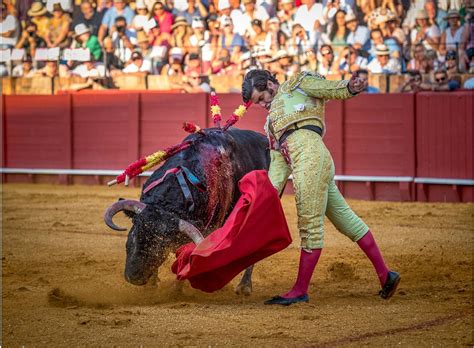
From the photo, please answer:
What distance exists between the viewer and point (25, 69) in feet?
44.3

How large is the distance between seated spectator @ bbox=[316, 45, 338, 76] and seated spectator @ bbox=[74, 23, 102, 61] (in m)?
3.39

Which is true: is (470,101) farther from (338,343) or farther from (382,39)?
(338,343)

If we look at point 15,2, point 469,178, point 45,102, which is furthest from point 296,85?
point 15,2

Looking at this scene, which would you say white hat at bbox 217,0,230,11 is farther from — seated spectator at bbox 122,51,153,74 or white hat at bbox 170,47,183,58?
seated spectator at bbox 122,51,153,74

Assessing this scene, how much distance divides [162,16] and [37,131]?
2.28m

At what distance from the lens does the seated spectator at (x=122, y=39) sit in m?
12.4

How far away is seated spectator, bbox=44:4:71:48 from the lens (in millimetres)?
13203

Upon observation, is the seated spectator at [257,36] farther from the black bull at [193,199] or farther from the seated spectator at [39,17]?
the black bull at [193,199]

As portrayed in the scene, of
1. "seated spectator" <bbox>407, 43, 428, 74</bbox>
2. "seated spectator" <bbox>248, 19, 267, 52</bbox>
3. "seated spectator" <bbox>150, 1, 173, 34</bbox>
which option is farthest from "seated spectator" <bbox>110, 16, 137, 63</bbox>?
"seated spectator" <bbox>407, 43, 428, 74</bbox>

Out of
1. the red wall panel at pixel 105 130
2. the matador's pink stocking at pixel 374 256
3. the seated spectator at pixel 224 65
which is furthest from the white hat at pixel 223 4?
the matador's pink stocking at pixel 374 256

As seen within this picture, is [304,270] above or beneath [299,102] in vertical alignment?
beneath

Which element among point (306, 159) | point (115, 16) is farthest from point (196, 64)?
point (306, 159)

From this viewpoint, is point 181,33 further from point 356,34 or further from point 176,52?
point 356,34

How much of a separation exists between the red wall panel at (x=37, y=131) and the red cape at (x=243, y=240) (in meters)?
8.11
